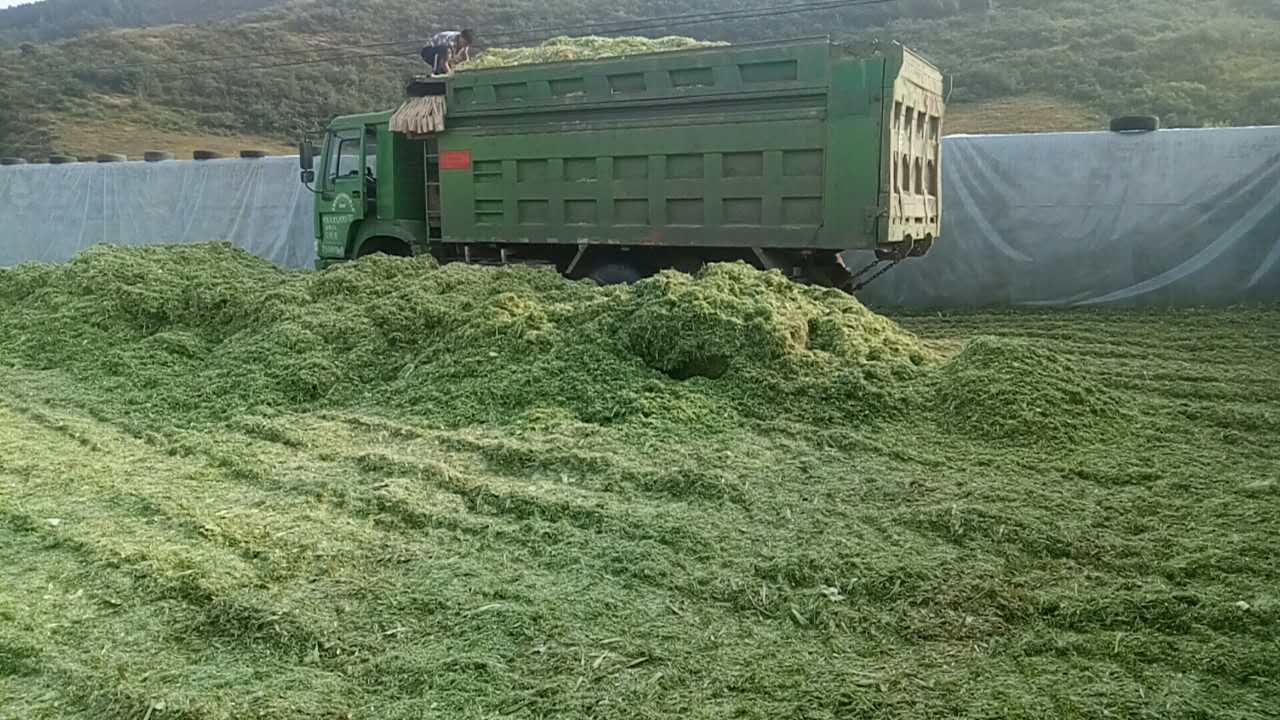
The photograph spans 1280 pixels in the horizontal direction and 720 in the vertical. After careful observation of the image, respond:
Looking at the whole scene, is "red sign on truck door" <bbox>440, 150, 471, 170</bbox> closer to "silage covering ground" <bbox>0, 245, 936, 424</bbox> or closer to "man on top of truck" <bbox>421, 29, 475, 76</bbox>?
"man on top of truck" <bbox>421, 29, 475, 76</bbox>

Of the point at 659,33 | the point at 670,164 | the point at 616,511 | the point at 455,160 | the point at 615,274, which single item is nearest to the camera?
the point at 616,511

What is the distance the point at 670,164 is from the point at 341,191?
432cm

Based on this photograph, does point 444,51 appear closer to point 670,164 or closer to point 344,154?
point 344,154

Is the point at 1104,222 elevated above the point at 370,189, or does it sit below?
below

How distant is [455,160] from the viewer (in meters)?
10.7

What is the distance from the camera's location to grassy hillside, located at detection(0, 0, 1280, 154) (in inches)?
1074

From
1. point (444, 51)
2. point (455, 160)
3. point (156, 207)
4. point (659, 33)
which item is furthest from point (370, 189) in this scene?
point (659, 33)

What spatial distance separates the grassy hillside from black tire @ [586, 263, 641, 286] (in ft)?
57.5

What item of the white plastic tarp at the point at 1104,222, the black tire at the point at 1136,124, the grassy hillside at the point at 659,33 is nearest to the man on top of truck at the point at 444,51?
the white plastic tarp at the point at 1104,222

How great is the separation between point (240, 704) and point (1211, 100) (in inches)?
1115

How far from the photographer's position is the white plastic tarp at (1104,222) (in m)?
11.2

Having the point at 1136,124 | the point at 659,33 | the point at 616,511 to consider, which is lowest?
the point at 616,511

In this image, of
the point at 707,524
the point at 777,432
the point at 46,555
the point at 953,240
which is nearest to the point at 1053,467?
the point at 777,432

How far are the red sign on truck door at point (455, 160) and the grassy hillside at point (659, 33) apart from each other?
17.8 metres
